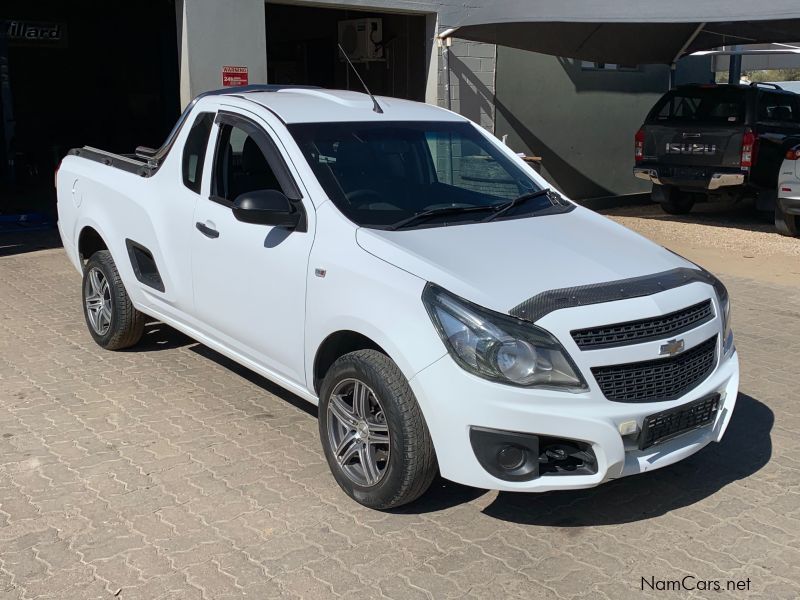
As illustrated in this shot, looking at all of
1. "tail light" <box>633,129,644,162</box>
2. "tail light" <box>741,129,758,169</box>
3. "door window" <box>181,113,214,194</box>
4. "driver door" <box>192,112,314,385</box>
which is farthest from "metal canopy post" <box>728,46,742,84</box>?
→ "driver door" <box>192,112,314,385</box>

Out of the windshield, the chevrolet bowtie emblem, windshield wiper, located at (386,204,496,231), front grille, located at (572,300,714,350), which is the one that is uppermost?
the windshield

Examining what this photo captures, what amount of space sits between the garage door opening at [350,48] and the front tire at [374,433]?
380 inches

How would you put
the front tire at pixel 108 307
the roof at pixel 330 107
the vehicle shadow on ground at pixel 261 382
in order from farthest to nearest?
the front tire at pixel 108 307 < the vehicle shadow on ground at pixel 261 382 < the roof at pixel 330 107

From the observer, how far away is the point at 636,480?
4.39 metres

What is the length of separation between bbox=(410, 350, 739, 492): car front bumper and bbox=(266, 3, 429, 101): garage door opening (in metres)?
10.1

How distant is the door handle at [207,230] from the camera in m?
4.91

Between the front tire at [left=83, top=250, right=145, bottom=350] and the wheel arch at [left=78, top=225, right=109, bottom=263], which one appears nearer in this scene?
the front tire at [left=83, top=250, right=145, bottom=350]

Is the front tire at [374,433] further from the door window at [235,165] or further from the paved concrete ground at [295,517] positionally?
the door window at [235,165]

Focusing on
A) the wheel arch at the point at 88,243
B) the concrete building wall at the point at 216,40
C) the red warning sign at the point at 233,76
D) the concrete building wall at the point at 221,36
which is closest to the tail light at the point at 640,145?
the concrete building wall at the point at 221,36

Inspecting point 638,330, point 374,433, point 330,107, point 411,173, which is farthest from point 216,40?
point 638,330

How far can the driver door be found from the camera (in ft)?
14.3

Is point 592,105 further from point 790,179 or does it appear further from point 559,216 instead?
point 559,216

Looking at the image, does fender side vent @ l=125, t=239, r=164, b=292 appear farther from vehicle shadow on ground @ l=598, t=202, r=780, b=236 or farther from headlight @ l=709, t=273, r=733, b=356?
vehicle shadow on ground @ l=598, t=202, r=780, b=236

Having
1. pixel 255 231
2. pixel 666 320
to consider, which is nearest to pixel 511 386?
pixel 666 320
